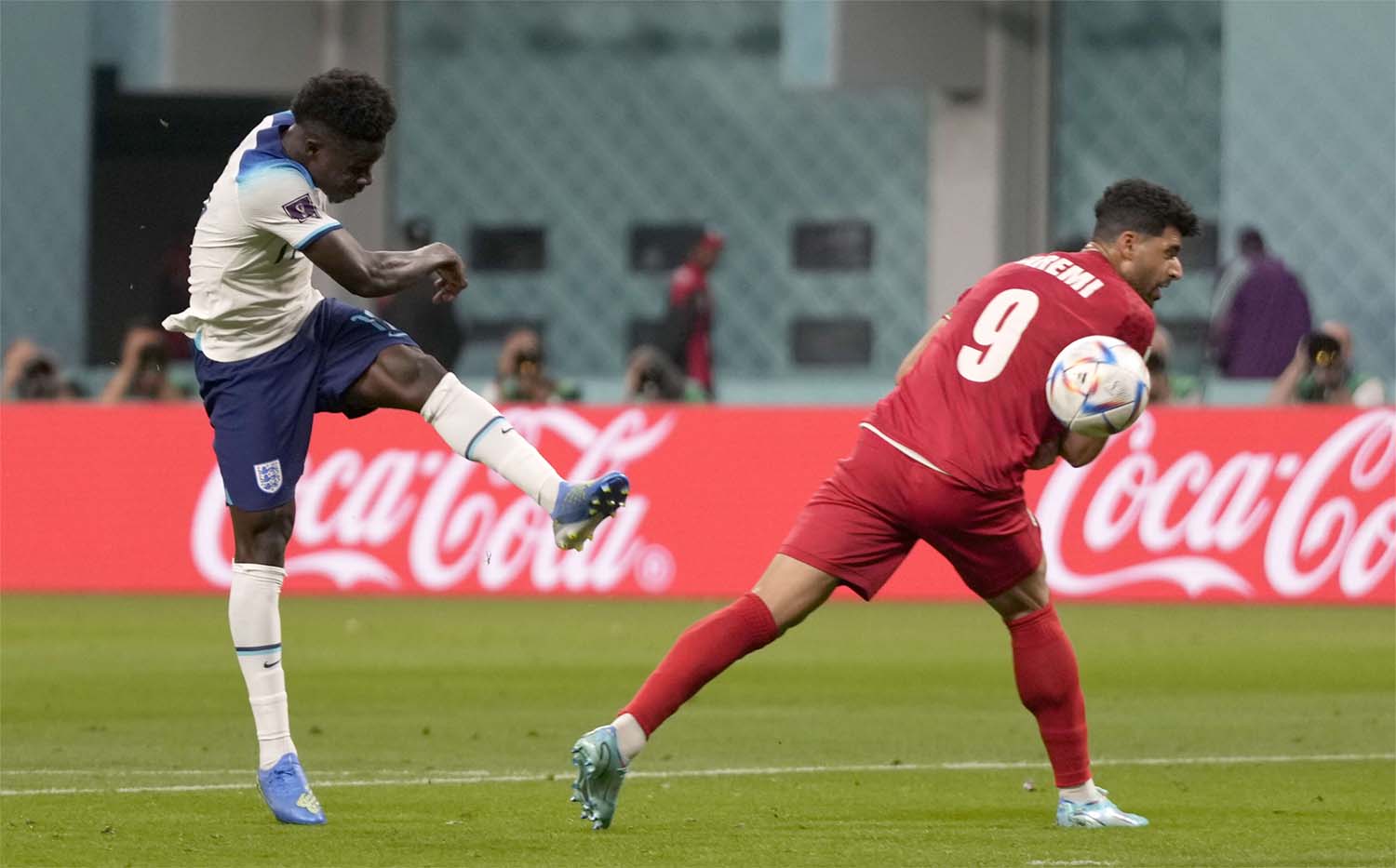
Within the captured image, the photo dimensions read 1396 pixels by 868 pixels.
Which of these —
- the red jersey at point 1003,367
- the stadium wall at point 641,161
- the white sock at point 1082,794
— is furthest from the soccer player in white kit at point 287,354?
the stadium wall at point 641,161

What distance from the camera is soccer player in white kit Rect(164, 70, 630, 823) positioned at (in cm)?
807

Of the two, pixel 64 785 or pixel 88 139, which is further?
pixel 88 139

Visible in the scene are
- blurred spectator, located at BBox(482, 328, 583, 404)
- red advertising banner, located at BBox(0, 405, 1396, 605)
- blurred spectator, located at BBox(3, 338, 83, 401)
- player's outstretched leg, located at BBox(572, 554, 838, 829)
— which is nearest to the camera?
player's outstretched leg, located at BBox(572, 554, 838, 829)

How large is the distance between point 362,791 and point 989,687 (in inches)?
192

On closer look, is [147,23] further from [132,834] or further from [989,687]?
[132,834]

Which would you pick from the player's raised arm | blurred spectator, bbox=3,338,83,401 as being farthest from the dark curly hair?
blurred spectator, bbox=3,338,83,401

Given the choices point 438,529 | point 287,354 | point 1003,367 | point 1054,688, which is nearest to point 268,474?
point 287,354

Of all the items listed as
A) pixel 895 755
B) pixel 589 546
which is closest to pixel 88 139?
pixel 589 546

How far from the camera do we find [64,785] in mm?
9211

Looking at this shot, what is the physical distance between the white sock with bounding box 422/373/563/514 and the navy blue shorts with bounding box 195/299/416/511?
0.81 feet

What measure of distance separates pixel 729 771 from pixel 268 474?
2.41 m

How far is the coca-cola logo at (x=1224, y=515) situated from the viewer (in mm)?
17391

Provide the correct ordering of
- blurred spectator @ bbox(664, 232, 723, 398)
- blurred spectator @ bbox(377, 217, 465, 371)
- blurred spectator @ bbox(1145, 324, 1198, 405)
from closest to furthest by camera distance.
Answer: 1. blurred spectator @ bbox(1145, 324, 1198, 405)
2. blurred spectator @ bbox(377, 217, 465, 371)
3. blurred spectator @ bbox(664, 232, 723, 398)

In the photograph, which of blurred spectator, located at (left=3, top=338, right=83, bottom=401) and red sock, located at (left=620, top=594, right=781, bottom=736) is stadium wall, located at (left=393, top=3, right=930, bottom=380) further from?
red sock, located at (left=620, top=594, right=781, bottom=736)
